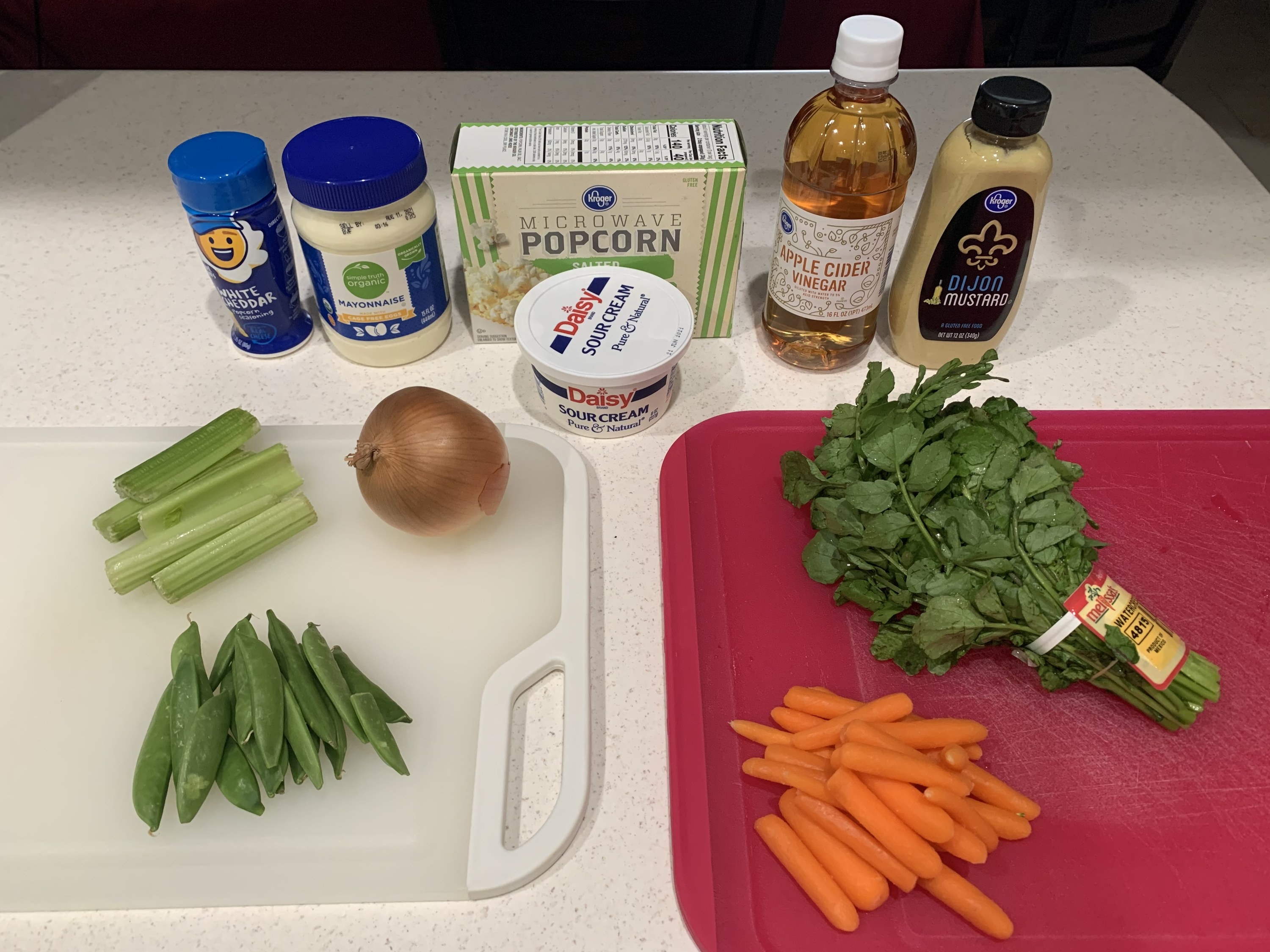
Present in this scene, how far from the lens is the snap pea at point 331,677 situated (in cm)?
78

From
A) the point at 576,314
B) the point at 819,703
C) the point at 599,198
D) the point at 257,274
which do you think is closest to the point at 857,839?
the point at 819,703

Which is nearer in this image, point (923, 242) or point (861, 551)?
point (861, 551)

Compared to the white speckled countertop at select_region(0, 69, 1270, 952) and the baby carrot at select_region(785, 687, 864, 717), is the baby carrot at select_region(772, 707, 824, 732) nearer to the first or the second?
the baby carrot at select_region(785, 687, 864, 717)

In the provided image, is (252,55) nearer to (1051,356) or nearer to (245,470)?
(245,470)

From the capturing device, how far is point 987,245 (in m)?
0.98

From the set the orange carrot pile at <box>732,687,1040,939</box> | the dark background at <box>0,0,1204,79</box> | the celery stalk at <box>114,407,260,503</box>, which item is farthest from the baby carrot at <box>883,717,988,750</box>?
the dark background at <box>0,0,1204,79</box>

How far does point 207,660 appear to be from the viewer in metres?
0.85

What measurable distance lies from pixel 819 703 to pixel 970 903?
0.20 metres

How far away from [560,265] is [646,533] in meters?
0.37

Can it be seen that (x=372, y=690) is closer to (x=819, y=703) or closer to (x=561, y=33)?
(x=819, y=703)

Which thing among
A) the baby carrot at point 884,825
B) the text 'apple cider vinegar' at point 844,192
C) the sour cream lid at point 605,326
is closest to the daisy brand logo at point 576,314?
the sour cream lid at point 605,326

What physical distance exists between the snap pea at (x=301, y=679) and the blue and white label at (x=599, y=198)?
581 mm

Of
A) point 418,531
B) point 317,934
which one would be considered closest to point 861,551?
point 418,531

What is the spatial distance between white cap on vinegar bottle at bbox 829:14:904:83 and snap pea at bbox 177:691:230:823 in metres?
0.87
